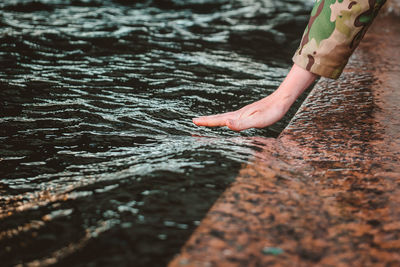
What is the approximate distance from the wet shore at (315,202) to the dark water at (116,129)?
8 centimetres

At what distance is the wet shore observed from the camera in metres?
0.97

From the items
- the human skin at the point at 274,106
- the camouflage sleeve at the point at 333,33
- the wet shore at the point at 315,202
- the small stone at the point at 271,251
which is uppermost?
the camouflage sleeve at the point at 333,33

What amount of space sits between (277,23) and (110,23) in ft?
9.08

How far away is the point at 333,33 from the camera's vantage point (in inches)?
62.9

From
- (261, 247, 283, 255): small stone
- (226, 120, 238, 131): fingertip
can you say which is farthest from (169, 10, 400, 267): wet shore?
(226, 120, 238, 131): fingertip

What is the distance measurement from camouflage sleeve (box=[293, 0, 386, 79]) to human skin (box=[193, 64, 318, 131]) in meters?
0.09

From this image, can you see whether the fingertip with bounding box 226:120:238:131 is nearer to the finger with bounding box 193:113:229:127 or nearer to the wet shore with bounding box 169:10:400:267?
the finger with bounding box 193:113:229:127

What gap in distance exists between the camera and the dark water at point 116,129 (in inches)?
42.9

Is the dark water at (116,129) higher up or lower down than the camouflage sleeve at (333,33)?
lower down

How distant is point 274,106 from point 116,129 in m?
0.83

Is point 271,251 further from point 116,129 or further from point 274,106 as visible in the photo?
point 116,129

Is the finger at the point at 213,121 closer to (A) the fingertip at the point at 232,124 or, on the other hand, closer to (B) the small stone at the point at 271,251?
(A) the fingertip at the point at 232,124

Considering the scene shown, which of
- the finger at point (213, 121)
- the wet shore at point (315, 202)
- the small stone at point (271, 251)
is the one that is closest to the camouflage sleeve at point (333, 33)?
the wet shore at point (315, 202)

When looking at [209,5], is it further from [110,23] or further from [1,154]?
[1,154]
